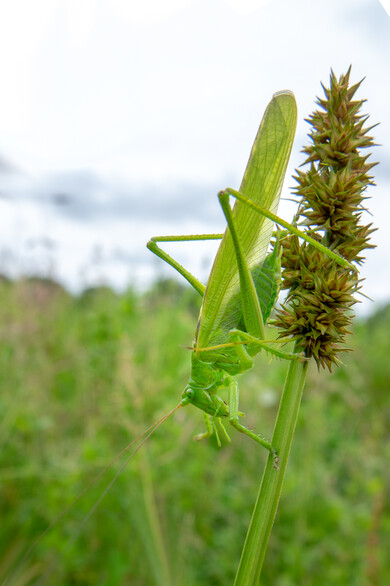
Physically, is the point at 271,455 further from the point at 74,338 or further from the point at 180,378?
the point at 74,338

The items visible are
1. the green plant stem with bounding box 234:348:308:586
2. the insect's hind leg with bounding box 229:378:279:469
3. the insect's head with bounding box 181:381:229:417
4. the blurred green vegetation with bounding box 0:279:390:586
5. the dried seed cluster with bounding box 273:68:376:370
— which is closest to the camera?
the green plant stem with bounding box 234:348:308:586

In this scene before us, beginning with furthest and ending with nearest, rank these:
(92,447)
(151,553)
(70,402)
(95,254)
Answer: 1. (95,254)
2. (70,402)
3. (92,447)
4. (151,553)

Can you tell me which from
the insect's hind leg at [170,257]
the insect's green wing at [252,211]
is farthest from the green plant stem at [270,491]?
the insect's hind leg at [170,257]

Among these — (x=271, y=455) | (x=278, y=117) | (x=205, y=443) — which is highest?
(x=278, y=117)

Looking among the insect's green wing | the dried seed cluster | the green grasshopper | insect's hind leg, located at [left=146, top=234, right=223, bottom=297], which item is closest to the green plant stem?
the dried seed cluster

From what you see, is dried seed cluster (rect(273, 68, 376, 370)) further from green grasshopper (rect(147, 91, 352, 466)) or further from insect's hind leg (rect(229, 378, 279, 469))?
insect's hind leg (rect(229, 378, 279, 469))

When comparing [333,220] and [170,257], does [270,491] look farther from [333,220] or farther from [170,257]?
[170,257]

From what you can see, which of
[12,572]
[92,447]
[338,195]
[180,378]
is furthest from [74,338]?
[338,195]

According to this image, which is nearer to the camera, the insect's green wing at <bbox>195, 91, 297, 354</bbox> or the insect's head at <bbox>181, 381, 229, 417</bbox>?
the insect's green wing at <bbox>195, 91, 297, 354</bbox>
